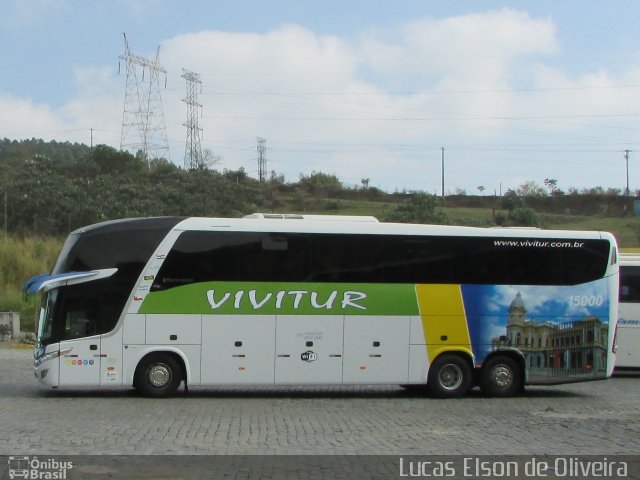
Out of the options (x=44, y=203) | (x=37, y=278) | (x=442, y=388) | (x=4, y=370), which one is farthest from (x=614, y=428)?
(x=44, y=203)

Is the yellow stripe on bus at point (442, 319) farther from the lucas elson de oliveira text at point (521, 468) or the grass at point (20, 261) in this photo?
the grass at point (20, 261)

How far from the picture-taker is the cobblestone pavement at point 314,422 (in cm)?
1125

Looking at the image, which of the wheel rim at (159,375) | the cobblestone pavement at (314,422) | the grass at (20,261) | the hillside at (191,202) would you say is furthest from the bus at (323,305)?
the grass at (20,261)

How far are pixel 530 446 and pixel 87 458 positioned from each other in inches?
225

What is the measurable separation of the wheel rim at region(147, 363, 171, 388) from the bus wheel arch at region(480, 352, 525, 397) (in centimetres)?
666

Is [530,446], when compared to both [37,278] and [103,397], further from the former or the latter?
[37,278]

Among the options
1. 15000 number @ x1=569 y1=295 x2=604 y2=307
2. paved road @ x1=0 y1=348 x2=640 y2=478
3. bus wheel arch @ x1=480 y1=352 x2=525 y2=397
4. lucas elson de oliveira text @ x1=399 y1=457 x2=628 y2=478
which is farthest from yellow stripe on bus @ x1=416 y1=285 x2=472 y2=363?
lucas elson de oliveira text @ x1=399 y1=457 x2=628 y2=478

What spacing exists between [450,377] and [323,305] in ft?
10.5

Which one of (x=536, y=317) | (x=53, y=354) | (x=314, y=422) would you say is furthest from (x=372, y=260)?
(x=53, y=354)

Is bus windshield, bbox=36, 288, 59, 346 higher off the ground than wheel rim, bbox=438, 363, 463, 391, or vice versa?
bus windshield, bbox=36, 288, 59, 346

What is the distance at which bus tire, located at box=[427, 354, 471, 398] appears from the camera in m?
18.2

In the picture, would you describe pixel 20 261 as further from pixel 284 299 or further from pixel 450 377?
pixel 450 377

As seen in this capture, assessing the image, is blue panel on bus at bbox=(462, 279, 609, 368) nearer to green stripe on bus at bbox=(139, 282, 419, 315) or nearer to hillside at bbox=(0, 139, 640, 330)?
green stripe on bus at bbox=(139, 282, 419, 315)

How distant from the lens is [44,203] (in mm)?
48719
